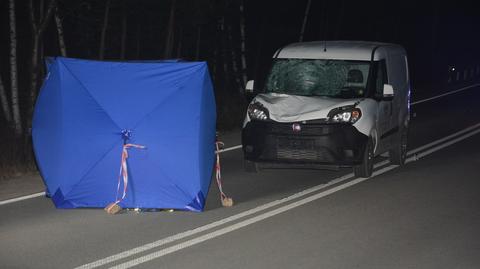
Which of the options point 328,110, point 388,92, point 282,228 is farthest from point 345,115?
point 282,228

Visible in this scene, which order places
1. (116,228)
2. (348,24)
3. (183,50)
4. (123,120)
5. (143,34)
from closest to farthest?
(116,228)
(123,120)
(143,34)
(183,50)
(348,24)

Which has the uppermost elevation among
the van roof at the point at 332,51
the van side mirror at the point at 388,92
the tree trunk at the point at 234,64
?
the van roof at the point at 332,51

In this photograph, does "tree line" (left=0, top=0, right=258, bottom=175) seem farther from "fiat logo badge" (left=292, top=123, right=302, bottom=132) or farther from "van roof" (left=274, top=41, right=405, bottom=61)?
"fiat logo badge" (left=292, top=123, right=302, bottom=132)

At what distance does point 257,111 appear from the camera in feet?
38.8

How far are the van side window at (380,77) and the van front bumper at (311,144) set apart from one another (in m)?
1.14

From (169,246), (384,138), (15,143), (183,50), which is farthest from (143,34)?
(169,246)

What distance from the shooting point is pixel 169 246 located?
25.5ft

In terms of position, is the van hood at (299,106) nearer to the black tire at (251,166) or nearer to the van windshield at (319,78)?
the van windshield at (319,78)

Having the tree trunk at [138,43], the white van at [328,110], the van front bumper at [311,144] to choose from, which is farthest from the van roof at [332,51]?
the tree trunk at [138,43]

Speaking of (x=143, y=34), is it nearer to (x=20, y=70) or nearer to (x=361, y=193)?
(x=20, y=70)

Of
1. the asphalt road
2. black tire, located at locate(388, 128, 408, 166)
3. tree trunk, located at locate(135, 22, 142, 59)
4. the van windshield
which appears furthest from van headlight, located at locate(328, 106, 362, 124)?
tree trunk, located at locate(135, 22, 142, 59)

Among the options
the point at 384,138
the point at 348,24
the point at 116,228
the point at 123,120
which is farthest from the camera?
the point at 348,24

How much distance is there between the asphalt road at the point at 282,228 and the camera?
7.34 m

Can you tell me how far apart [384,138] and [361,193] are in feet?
6.26
